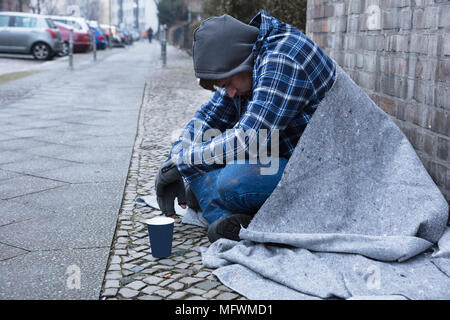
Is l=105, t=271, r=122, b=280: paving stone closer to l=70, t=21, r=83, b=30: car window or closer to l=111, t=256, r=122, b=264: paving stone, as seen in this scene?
l=111, t=256, r=122, b=264: paving stone

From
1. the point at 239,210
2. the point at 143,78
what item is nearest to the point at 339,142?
the point at 239,210

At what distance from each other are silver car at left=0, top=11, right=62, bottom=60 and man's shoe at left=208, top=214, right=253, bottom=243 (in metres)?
16.2

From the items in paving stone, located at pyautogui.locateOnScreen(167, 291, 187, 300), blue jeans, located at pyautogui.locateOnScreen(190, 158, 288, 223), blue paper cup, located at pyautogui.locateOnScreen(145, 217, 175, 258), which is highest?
blue jeans, located at pyautogui.locateOnScreen(190, 158, 288, 223)

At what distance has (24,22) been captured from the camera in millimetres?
17766

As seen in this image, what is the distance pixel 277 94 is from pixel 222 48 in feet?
1.07

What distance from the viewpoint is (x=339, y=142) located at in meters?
2.62

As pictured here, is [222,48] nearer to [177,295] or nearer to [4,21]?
[177,295]

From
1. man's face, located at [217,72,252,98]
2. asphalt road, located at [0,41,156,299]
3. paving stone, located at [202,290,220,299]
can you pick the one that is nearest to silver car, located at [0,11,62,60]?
asphalt road, located at [0,41,156,299]

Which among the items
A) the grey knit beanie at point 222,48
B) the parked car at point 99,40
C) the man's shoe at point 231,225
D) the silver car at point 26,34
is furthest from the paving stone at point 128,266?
the parked car at point 99,40

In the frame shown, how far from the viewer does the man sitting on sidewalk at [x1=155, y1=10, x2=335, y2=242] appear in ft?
8.17

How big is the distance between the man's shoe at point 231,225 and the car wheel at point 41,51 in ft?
54.6

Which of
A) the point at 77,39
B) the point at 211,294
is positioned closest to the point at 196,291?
the point at 211,294

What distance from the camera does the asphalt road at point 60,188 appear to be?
2441 millimetres
